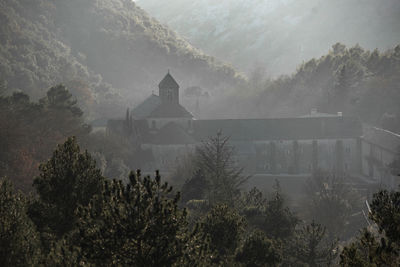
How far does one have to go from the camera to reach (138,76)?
121188 mm

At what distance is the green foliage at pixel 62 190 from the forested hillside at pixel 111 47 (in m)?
81.5

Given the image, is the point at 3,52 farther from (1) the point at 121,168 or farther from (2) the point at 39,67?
(1) the point at 121,168

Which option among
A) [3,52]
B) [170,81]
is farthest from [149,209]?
[3,52]

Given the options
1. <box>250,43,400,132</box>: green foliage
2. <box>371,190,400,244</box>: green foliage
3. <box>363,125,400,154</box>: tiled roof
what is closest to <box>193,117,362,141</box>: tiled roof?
<box>363,125,400,154</box>: tiled roof

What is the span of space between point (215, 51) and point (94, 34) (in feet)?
277

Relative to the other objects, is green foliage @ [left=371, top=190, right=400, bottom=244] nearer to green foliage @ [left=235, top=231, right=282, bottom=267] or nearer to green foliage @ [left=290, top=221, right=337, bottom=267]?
green foliage @ [left=235, top=231, right=282, bottom=267]

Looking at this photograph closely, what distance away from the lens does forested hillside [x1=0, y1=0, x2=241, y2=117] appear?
10375 cm

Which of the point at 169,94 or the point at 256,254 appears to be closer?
the point at 256,254

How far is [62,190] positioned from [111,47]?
364ft

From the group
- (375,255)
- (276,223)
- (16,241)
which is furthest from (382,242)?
(276,223)

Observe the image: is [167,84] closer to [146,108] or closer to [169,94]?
[169,94]

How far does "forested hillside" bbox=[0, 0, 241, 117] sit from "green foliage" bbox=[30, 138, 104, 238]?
81.5 metres

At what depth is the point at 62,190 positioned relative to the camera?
15188 mm

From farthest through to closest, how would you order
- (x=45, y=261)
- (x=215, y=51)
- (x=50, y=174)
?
(x=215, y=51), (x=50, y=174), (x=45, y=261)
